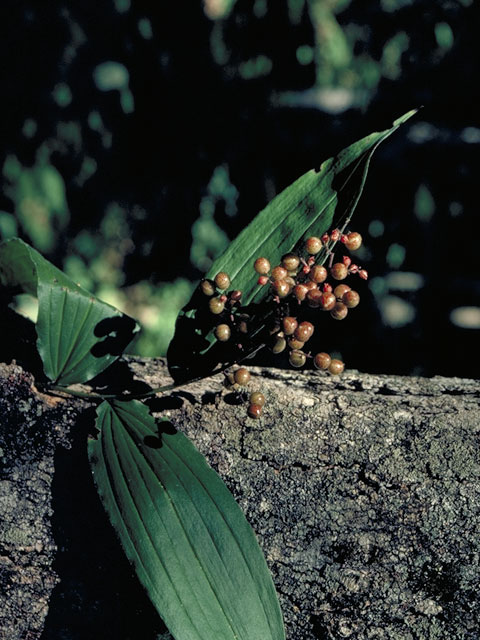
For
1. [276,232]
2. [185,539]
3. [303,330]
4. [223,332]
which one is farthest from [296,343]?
[185,539]

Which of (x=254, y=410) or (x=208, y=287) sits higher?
(x=208, y=287)

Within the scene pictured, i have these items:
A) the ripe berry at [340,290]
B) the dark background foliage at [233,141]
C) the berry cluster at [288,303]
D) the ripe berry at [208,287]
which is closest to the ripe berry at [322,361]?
the berry cluster at [288,303]

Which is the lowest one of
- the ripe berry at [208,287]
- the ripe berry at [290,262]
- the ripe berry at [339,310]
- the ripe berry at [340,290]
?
the ripe berry at [208,287]

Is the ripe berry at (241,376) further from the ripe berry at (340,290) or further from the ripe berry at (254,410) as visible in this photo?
the ripe berry at (340,290)

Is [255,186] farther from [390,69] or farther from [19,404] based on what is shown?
[19,404]

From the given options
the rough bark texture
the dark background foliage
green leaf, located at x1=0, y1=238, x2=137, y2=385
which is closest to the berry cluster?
the rough bark texture

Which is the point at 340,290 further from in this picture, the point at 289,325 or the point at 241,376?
the point at 241,376
